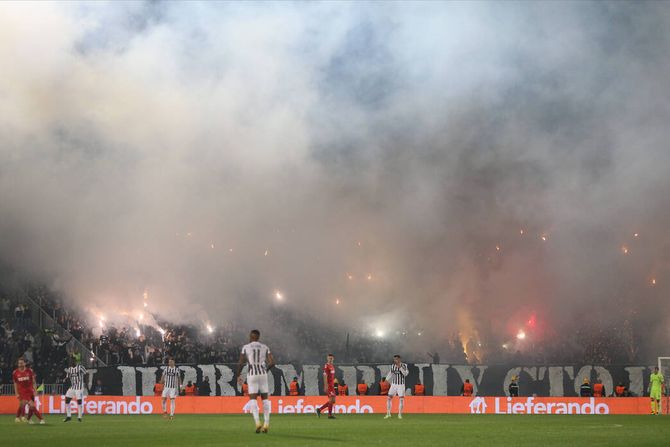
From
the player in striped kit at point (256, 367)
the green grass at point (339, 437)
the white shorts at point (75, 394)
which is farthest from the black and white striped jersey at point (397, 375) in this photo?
the player in striped kit at point (256, 367)

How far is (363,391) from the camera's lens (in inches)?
1975

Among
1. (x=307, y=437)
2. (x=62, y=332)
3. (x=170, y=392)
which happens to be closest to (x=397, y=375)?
(x=170, y=392)

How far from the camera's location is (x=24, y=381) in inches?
1287

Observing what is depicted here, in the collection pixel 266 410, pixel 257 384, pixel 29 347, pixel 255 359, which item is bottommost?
pixel 266 410

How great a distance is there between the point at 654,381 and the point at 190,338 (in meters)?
32.4

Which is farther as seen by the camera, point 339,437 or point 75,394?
point 75,394

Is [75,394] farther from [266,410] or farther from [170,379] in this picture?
[266,410]

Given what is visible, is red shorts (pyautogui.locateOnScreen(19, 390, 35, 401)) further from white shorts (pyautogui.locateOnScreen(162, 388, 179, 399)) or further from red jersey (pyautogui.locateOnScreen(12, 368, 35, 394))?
white shorts (pyautogui.locateOnScreen(162, 388, 179, 399))

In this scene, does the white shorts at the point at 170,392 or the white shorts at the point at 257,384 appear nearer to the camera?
the white shorts at the point at 257,384

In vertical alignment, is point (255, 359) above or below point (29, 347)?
below

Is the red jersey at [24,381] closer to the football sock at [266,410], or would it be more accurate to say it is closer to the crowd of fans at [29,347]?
the football sock at [266,410]

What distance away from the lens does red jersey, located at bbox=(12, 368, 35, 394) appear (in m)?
32.6

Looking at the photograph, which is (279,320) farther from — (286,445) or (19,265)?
(286,445)

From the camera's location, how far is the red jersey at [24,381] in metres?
32.6
